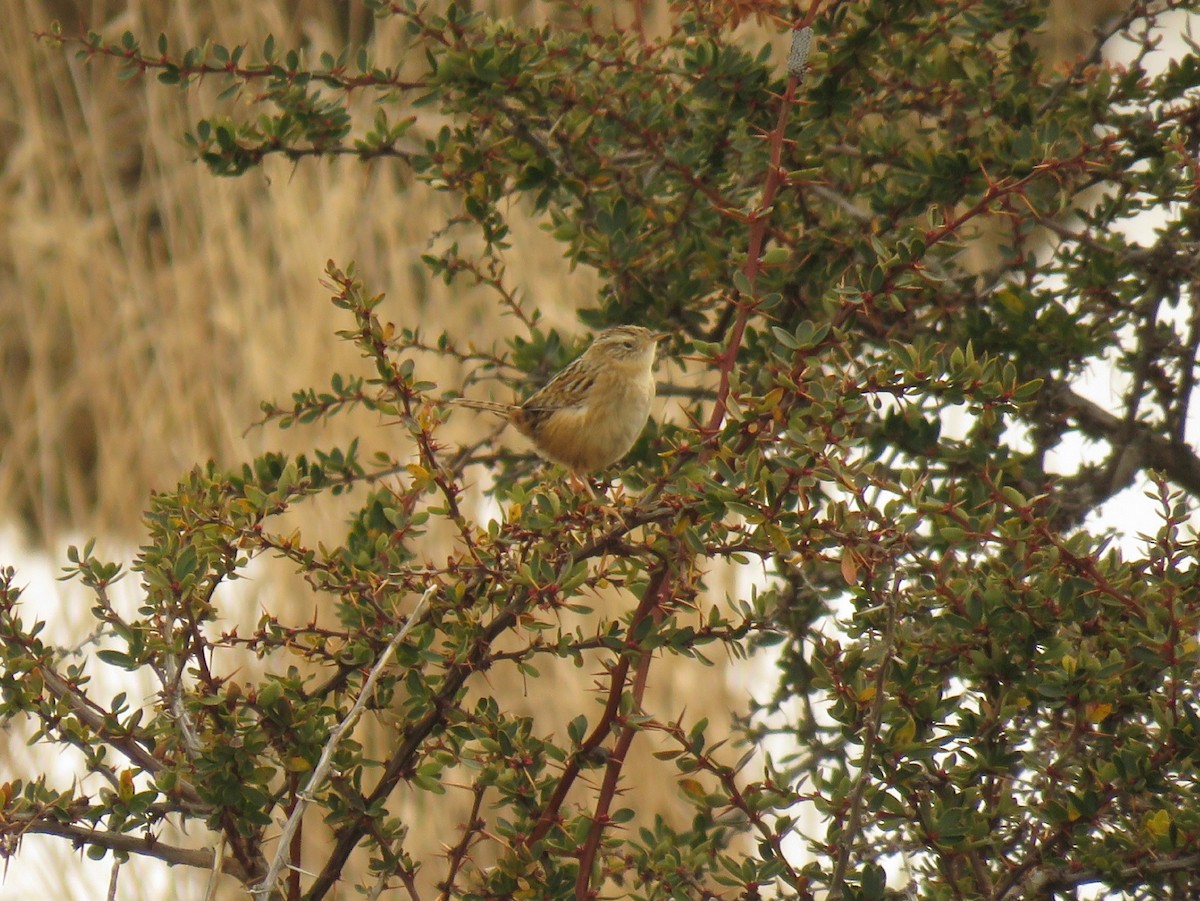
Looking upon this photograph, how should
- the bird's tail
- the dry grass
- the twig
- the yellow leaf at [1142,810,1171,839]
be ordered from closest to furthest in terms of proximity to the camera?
the twig < the yellow leaf at [1142,810,1171,839] < the bird's tail < the dry grass

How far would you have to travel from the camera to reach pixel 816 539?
1377 mm

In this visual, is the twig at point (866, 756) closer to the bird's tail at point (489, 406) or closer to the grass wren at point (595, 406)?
the bird's tail at point (489, 406)

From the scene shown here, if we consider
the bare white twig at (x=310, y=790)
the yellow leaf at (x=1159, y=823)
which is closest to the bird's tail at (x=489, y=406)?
the bare white twig at (x=310, y=790)

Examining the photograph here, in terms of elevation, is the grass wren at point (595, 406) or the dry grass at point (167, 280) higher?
the dry grass at point (167, 280)

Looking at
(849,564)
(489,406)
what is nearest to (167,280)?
(489,406)

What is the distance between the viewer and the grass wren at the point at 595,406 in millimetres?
2475

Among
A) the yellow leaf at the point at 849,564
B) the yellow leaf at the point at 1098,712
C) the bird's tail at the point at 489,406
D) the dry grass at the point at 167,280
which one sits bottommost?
the yellow leaf at the point at 1098,712

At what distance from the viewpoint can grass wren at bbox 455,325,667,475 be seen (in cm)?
247

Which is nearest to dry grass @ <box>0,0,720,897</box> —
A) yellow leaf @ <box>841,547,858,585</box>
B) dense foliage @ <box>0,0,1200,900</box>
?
dense foliage @ <box>0,0,1200,900</box>

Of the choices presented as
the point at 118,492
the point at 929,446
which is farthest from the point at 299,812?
the point at 118,492

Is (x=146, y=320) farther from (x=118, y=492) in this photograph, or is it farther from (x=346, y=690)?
(x=346, y=690)

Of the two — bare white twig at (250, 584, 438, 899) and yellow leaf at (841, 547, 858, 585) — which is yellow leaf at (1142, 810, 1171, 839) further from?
bare white twig at (250, 584, 438, 899)

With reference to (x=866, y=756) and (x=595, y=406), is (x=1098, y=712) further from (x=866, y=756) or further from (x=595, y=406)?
(x=595, y=406)

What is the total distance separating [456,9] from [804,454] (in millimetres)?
981
